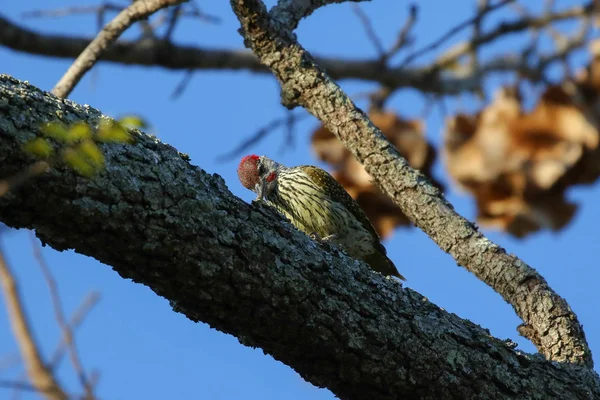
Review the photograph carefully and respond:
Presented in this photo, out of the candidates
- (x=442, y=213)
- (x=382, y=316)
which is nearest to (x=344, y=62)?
(x=442, y=213)

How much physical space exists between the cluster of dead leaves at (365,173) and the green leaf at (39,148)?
18.7 ft

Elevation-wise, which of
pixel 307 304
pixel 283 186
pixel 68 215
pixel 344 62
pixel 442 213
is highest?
pixel 344 62

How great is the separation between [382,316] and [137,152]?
1066 mm

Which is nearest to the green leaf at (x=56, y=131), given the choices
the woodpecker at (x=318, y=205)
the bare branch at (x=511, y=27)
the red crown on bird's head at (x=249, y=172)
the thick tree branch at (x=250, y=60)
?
the thick tree branch at (x=250, y=60)

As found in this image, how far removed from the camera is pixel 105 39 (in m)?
4.55

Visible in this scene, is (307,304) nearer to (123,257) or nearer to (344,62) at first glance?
(123,257)

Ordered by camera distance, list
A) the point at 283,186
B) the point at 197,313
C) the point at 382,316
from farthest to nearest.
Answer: the point at 283,186
the point at 382,316
the point at 197,313

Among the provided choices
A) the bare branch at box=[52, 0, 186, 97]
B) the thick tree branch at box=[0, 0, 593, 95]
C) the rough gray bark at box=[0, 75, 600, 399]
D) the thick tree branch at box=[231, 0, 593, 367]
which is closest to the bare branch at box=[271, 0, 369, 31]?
the thick tree branch at box=[231, 0, 593, 367]

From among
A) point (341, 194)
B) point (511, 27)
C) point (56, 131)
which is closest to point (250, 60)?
point (341, 194)

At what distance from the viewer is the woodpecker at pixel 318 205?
6.26 metres

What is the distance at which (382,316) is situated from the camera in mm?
3197

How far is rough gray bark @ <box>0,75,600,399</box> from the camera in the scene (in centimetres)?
251

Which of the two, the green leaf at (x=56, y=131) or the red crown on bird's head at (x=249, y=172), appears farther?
the red crown on bird's head at (x=249, y=172)

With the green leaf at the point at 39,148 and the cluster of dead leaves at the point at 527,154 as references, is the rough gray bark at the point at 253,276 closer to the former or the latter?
the green leaf at the point at 39,148
